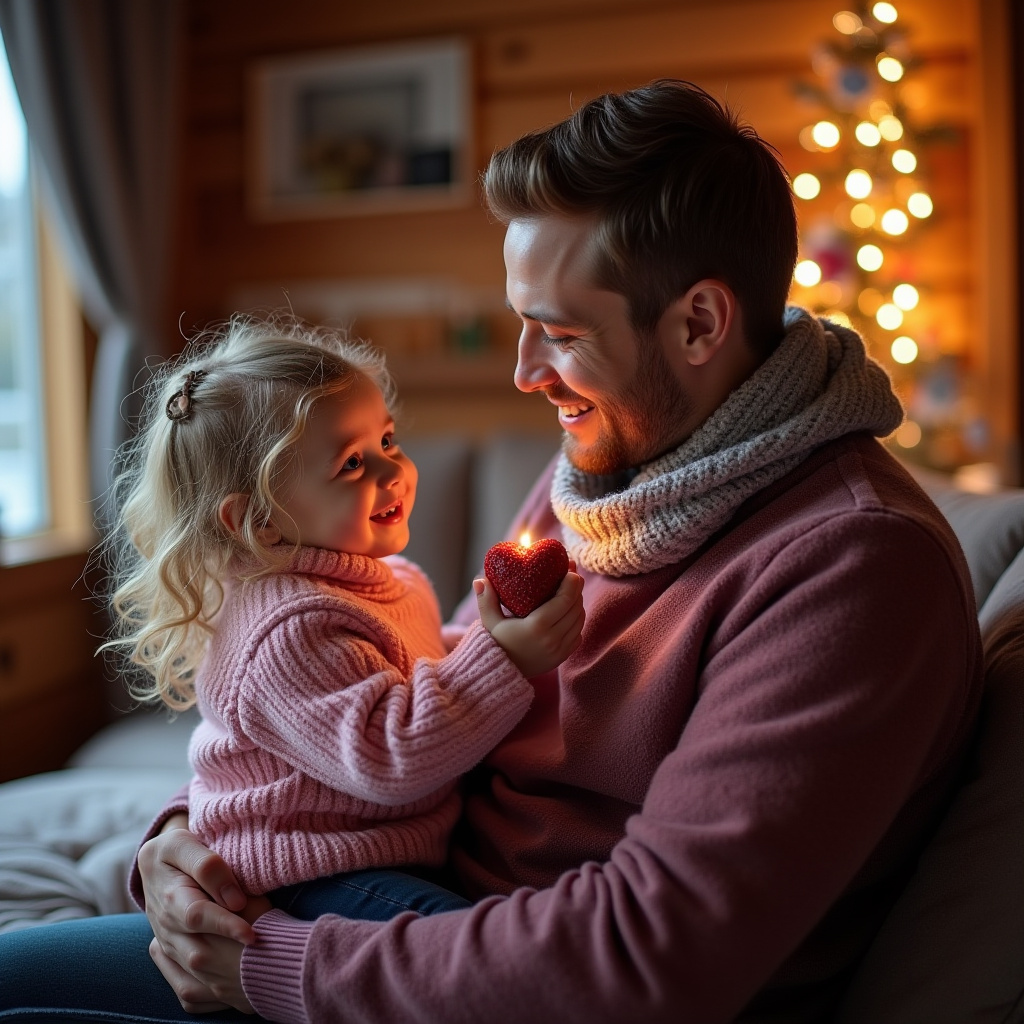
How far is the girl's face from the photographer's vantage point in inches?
51.4

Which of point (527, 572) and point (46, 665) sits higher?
point (527, 572)

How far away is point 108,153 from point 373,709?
2.48 metres

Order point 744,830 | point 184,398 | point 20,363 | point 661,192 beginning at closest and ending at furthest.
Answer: point 744,830 → point 661,192 → point 184,398 → point 20,363

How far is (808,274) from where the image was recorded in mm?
3041

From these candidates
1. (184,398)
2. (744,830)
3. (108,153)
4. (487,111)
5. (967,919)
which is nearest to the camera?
(744,830)

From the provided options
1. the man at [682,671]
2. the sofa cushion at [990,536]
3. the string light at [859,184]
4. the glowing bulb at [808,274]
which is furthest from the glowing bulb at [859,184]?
the man at [682,671]

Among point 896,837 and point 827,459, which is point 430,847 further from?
point 827,459

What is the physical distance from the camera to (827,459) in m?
1.10

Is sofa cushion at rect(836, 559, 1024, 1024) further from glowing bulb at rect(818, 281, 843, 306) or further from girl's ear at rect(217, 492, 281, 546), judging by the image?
glowing bulb at rect(818, 281, 843, 306)

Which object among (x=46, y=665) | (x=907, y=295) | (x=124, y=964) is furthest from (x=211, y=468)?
(x=907, y=295)

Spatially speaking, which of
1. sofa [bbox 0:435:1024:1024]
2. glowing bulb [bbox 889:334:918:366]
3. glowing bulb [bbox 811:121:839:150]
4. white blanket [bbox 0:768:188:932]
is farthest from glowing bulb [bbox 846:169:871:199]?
white blanket [bbox 0:768:188:932]

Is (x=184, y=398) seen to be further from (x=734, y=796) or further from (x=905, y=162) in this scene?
(x=905, y=162)

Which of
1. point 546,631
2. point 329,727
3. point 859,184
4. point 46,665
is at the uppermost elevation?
point 859,184

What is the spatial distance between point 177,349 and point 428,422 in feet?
2.93
